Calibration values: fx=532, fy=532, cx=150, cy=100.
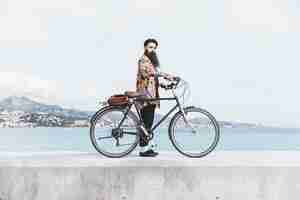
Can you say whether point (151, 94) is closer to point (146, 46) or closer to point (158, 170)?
point (146, 46)

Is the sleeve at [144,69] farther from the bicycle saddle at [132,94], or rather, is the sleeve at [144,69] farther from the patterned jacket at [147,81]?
the bicycle saddle at [132,94]

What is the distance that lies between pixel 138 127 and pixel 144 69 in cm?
62

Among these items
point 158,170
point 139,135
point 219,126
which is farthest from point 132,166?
point 219,126

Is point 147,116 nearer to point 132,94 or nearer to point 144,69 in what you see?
point 132,94

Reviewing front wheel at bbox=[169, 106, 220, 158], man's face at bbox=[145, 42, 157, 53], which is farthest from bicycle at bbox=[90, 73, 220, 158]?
man's face at bbox=[145, 42, 157, 53]

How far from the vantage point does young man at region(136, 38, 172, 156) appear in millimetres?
5570

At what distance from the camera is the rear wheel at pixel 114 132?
217 inches

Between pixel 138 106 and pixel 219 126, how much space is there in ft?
2.85

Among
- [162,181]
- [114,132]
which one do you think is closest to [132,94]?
[114,132]

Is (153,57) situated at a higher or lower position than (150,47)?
→ lower

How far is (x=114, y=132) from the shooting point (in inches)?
217

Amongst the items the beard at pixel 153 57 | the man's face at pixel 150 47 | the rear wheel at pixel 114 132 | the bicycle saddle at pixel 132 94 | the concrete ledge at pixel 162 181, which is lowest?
the concrete ledge at pixel 162 181

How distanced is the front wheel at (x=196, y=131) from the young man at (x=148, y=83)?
0.83ft

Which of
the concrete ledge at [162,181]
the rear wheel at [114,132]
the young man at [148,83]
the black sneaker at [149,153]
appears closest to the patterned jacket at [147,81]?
the young man at [148,83]
